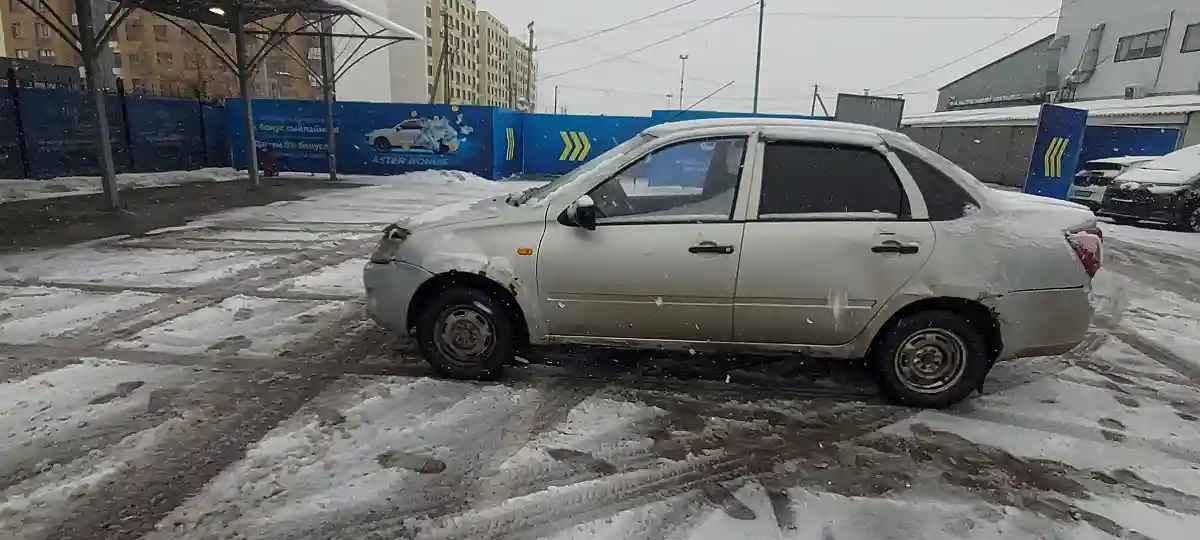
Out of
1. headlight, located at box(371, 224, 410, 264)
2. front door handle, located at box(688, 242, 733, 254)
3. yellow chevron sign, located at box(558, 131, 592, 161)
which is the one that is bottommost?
headlight, located at box(371, 224, 410, 264)

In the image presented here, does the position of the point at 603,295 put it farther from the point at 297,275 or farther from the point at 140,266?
the point at 140,266

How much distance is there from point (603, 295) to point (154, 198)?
42.7ft

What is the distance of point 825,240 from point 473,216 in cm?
214

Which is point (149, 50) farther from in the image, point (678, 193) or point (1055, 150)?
point (678, 193)

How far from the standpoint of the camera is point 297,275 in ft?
23.2

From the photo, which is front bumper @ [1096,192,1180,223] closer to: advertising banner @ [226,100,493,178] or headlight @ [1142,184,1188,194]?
headlight @ [1142,184,1188,194]

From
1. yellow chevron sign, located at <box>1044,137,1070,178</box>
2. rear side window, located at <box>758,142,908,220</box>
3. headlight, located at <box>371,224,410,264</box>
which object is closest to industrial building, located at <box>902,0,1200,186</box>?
yellow chevron sign, located at <box>1044,137,1070,178</box>

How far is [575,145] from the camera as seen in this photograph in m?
20.3

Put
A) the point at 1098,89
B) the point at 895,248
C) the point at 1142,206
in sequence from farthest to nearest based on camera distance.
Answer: the point at 1098,89 < the point at 1142,206 < the point at 895,248

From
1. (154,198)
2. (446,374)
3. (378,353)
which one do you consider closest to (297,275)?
(378,353)

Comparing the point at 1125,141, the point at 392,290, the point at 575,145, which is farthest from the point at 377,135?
the point at 1125,141

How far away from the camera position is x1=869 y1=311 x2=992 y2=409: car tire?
3.83m

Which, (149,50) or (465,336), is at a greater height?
(149,50)

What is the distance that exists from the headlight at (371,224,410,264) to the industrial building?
71.0 feet
